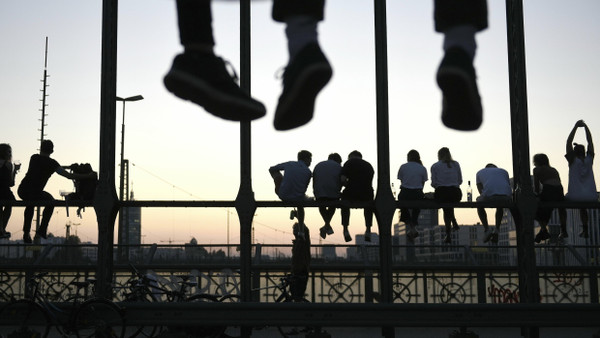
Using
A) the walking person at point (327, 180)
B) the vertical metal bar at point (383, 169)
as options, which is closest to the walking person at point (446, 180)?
the walking person at point (327, 180)

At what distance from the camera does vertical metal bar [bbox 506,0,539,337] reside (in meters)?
6.93

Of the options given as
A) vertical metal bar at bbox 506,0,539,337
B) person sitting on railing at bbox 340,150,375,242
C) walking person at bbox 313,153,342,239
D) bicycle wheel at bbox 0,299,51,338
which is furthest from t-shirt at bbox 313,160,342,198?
bicycle wheel at bbox 0,299,51,338

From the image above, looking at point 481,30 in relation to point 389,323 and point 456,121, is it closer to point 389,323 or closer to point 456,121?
point 456,121

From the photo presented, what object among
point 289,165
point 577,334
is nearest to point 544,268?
point 577,334

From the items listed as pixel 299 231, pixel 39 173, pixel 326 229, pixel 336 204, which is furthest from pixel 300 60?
pixel 299 231

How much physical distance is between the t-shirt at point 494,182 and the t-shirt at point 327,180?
6.64 ft

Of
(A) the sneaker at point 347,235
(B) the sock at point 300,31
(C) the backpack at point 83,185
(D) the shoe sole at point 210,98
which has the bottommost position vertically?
(A) the sneaker at point 347,235

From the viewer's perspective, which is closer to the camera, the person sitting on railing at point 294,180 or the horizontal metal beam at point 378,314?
the horizontal metal beam at point 378,314

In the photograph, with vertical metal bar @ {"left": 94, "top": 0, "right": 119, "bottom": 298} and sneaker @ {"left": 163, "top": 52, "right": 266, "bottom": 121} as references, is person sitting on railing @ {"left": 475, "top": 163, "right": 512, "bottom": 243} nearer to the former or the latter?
vertical metal bar @ {"left": 94, "top": 0, "right": 119, "bottom": 298}

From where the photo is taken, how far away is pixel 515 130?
699cm

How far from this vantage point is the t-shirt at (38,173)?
9891mm

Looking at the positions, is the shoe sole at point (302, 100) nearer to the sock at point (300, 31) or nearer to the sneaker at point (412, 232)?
the sock at point (300, 31)

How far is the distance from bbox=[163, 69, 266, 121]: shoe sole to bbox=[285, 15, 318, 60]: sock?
18.9 inches

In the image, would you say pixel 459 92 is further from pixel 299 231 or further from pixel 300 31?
pixel 299 231
